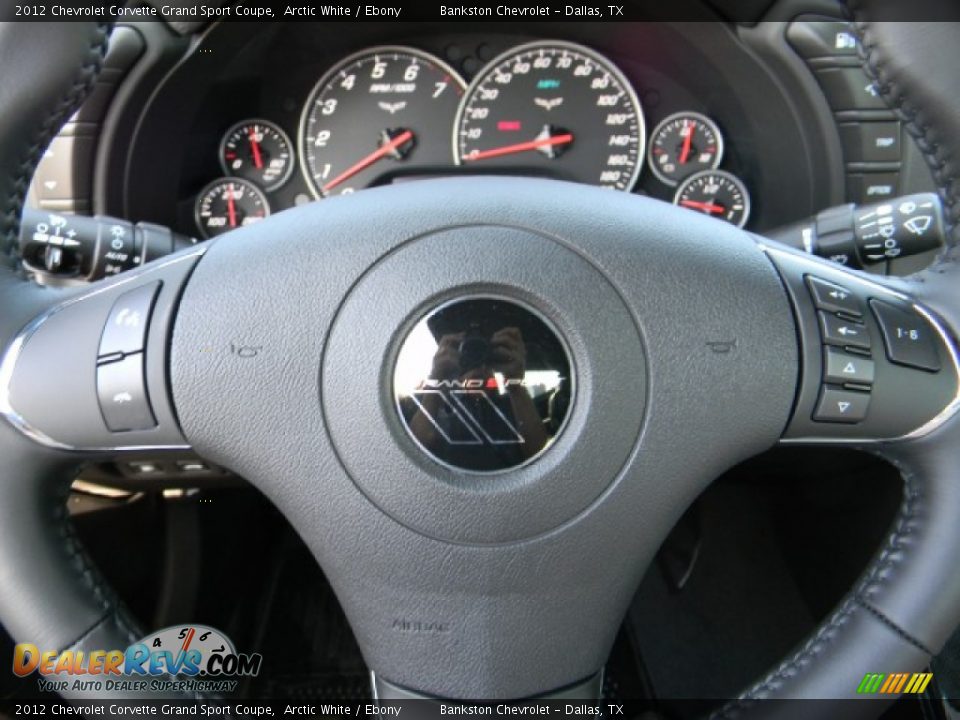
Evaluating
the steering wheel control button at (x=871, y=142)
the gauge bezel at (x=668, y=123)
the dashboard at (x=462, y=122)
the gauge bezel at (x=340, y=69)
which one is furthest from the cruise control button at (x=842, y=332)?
the gauge bezel at (x=340, y=69)

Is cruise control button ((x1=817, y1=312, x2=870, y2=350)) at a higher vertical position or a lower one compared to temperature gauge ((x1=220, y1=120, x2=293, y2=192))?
lower

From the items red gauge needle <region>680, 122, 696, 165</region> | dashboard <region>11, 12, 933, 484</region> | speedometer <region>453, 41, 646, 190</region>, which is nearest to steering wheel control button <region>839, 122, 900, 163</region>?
dashboard <region>11, 12, 933, 484</region>

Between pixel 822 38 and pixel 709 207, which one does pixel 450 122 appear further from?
pixel 822 38

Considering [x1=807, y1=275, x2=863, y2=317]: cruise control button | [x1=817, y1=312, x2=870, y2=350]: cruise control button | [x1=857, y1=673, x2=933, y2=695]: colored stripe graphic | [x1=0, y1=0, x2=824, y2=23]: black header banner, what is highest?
[x1=0, y1=0, x2=824, y2=23]: black header banner

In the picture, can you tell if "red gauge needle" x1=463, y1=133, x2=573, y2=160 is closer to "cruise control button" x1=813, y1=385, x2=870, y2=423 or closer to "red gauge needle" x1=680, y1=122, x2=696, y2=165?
"red gauge needle" x1=680, y1=122, x2=696, y2=165

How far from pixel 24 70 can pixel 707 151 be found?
1.71 metres

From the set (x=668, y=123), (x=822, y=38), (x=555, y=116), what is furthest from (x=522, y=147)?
(x=822, y=38)

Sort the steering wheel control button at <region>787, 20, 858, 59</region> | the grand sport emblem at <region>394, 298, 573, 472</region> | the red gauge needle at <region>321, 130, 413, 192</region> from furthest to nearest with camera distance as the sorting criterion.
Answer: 1. the red gauge needle at <region>321, 130, 413, 192</region>
2. the steering wheel control button at <region>787, 20, 858, 59</region>
3. the grand sport emblem at <region>394, 298, 573, 472</region>

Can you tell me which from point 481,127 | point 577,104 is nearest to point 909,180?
point 577,104

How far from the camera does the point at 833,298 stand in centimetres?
87

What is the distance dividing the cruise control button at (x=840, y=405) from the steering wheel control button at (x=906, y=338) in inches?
2.1

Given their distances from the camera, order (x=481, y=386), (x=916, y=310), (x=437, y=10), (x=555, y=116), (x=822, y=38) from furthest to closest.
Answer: (x=555, y=116) → (x=437, y=10) → (x=822, y=38) → (x=916, y=310) → (x=481, y=386)

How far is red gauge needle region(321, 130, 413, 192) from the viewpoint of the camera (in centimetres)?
227

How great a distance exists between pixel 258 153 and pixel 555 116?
78cm
